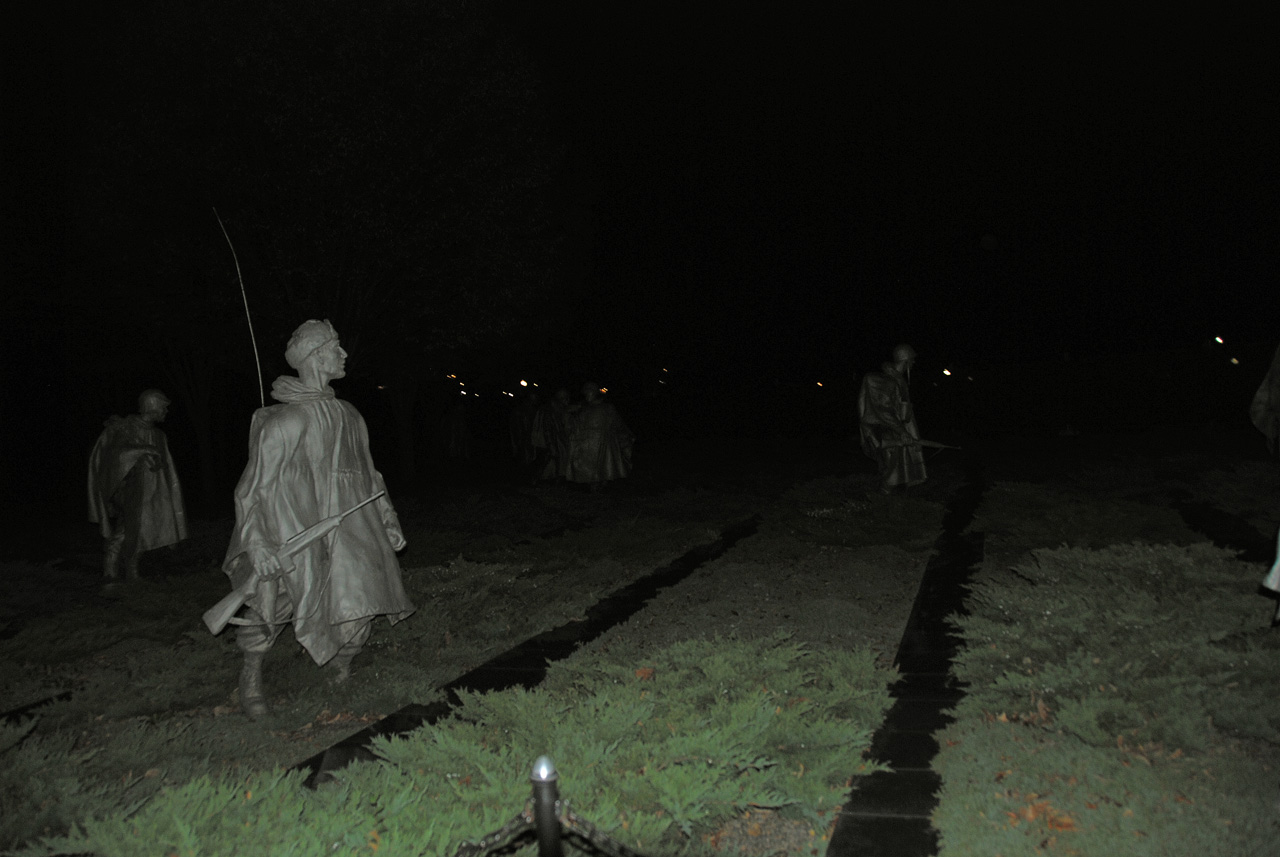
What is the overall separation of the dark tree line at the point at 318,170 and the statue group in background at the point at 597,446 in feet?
8.63

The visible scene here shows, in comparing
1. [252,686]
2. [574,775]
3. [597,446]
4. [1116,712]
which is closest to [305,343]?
[252,686]

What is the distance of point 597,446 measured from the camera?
57.8 feet

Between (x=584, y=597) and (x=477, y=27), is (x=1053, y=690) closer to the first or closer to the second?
(x=584, y=597)

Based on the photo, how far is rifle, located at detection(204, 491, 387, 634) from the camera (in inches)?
178

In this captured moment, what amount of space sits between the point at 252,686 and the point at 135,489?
205 inches

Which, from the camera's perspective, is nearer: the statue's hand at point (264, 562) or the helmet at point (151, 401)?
the statue's hand at point (264, 562)

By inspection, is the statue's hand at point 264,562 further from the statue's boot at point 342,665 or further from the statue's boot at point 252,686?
the statue's boot at point 342,665

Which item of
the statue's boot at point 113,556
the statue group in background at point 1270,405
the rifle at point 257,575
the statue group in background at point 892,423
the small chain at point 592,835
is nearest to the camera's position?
the small chain at point 592,835

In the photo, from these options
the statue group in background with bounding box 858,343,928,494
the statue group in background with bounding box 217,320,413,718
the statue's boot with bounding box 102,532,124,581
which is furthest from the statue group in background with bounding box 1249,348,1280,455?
the statue's boot with bounding box 102,532,124,581

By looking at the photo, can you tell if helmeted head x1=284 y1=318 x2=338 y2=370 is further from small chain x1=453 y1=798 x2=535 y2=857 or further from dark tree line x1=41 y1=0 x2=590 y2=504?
dark tree line x1=41 y1=0 x2=590 y2=504

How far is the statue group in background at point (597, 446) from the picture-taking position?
17609mm

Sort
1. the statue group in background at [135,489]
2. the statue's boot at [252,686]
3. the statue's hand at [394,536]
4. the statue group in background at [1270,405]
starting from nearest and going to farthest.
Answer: the statue's boot at [252,686]
the statue's hand at [394,536]
the statue group in background at [1270,405]
the statue group in background at [135,489]

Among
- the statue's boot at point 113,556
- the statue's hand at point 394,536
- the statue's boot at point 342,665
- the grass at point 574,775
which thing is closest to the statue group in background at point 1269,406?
the grass at point 574,775

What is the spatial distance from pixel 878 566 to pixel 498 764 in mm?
5295
